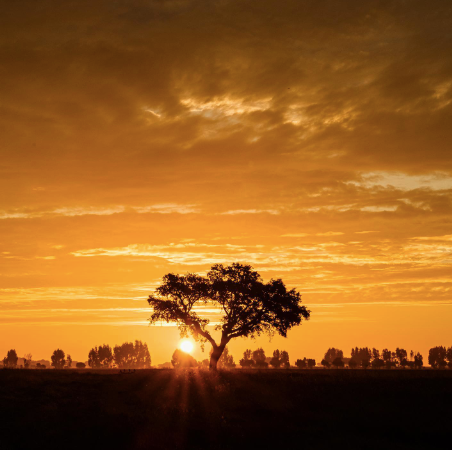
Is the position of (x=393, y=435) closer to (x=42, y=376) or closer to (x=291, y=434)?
(x=291, y=434)

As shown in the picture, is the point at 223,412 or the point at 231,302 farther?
the point at 231,302

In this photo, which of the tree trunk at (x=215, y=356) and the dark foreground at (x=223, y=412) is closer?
the dark foreground at (x=223, y=412)

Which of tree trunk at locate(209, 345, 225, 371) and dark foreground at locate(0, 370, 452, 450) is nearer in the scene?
dark foreground at locate(0, 370, 452, 450)

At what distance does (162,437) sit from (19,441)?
1000 cm

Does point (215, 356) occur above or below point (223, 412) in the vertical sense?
above

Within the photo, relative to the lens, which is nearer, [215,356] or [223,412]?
[223,412]

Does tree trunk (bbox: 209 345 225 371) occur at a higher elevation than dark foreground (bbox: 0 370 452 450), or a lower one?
higher

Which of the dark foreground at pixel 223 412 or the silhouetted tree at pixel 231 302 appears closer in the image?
the dark foreground at pixel 223 412

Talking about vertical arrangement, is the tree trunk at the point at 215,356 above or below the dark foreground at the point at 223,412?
above

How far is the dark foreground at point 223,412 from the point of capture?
118 feet

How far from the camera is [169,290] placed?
2908 inches

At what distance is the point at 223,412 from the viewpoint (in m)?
42.2

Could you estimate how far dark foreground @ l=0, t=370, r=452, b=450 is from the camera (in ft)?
118

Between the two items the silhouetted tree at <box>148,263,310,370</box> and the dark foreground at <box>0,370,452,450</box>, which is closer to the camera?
the dark foreground at <box>0,370,452,450</box>
